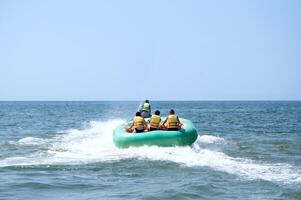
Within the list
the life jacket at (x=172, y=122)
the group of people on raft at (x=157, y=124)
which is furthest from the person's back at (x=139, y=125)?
the life jacket at (x=172, y=122)

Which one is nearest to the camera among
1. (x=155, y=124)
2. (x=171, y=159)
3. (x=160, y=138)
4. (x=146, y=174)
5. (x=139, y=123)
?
(x=146, y=174)

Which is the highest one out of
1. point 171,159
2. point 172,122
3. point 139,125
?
point 172,122

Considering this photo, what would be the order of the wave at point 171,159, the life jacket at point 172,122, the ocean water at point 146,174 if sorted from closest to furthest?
the ocean water at point 146,174
the wave at point 171,159
the life jacket at point 172,122

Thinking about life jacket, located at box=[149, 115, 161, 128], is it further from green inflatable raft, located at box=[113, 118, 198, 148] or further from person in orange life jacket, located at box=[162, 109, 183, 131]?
green inflatable raft, located at box=[113, 118, 198, 148]

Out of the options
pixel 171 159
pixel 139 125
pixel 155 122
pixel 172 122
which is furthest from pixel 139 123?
pixel 171 159

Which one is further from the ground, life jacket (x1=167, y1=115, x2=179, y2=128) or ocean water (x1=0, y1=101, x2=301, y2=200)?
life jacket (x1=167, y1=115, x2=179, y2=128)

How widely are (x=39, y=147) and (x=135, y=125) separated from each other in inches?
144

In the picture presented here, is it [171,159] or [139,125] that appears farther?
[139,125]

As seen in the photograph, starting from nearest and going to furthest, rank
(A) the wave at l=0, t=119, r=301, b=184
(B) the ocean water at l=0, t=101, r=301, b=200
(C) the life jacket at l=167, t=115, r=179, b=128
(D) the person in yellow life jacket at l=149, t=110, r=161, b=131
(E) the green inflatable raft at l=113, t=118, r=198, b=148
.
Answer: (B) the ocean water at l=0, t=101, r=301, b=200 → (A) the wave at l=0, t=119, r=301, b=184 → (E) the green inflatable raft at l=113, t=118, r=198, b=148 → (C) the life jacket at l=167, t=115, r=179, b=128 → (D) the person in yellow life jacket at l=149, t=110, r=161, b=131

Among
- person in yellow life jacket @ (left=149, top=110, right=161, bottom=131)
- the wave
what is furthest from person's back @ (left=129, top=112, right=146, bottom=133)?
the wave

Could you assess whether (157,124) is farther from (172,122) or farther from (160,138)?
(160,138)

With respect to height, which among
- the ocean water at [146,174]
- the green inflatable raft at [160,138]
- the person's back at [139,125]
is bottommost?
the ocean water at [146,174]

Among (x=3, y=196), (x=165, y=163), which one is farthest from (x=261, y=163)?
(x=3, y=196)

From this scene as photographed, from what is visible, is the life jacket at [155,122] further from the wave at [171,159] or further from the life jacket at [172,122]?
the wave at [171,159]
